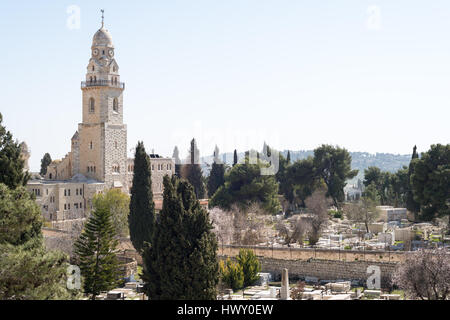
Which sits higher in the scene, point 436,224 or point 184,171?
point 184,171

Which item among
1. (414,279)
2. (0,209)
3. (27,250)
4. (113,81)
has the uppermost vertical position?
(113,81)

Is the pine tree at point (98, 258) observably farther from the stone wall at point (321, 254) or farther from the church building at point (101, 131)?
the church building at point (101, 131)

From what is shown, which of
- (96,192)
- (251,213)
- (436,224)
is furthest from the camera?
(96,192)

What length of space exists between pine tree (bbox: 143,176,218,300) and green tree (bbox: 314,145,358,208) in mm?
48091

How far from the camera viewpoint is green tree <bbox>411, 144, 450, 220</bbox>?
42.9m

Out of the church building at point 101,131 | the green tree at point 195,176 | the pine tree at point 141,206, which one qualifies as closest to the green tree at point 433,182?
the pine tree at point 141,206

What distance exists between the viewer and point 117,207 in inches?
1905

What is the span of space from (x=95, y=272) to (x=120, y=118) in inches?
1386

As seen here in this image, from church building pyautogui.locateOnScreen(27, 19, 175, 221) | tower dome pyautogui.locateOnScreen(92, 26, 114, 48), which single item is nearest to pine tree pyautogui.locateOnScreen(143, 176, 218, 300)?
church building pyautogui.locateOnScreen(27, 19, 175, 221)

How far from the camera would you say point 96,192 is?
57.3 m

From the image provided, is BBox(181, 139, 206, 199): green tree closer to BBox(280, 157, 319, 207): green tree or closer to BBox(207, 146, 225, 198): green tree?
BBox(207, 146, 225, 198): green tree
